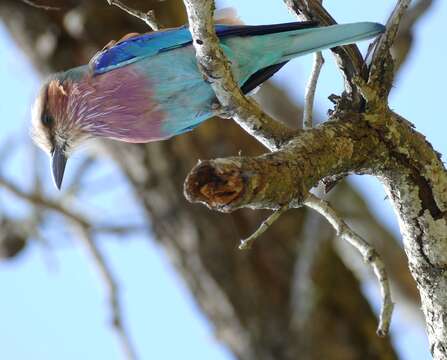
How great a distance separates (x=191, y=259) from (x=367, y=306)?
3.62ft

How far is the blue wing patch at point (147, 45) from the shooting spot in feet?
10.4

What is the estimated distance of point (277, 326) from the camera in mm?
4977

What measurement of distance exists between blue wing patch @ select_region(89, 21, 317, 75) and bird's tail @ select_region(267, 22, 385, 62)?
0.39ft

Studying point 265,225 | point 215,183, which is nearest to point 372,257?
point 265,225

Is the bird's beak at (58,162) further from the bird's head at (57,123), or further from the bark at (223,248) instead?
the bark at (223,248)

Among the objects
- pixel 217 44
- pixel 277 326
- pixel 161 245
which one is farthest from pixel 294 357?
pixel 217 44

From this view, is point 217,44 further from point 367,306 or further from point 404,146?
point 367,306

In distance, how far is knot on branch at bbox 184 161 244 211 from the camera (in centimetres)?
199

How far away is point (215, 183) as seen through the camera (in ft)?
6.53

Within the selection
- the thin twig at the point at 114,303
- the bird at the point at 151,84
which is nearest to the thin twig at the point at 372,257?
the bird at the point at 151,84

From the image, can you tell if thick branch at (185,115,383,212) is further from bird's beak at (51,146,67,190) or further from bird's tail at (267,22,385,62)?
bird's beak at (51,146,67,190)

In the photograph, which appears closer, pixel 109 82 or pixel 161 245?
pixel 109 82

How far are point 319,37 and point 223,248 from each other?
2337 mm

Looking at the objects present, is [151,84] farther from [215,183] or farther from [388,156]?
[215,183]
